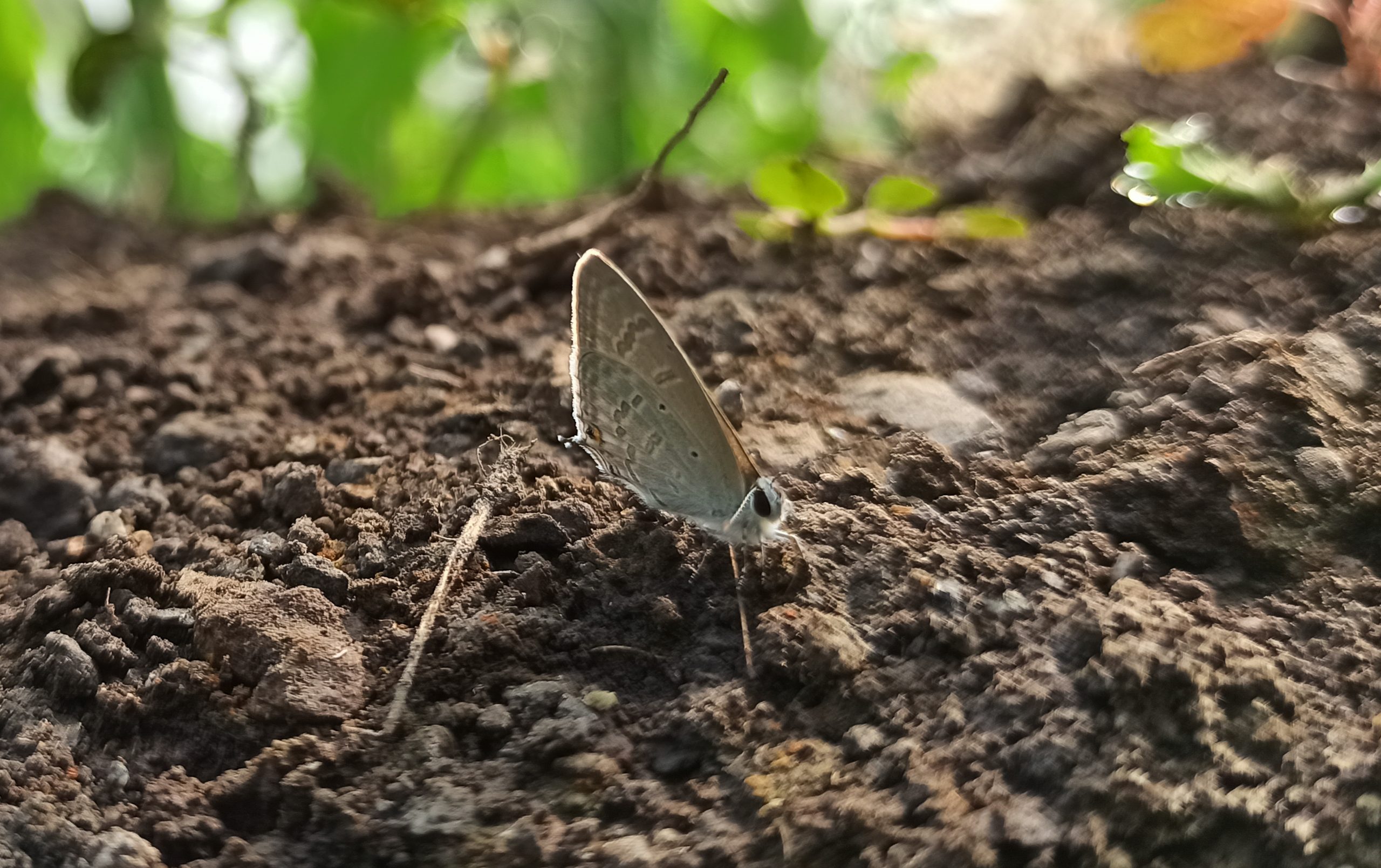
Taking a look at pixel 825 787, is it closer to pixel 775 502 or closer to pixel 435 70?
pixel 775 502

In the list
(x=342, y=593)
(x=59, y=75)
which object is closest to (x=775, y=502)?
(x=342, y=593)

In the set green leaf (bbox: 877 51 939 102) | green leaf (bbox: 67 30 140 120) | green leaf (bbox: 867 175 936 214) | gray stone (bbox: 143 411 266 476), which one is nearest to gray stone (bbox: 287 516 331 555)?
gray stone (bbox: 143 411 266 476)

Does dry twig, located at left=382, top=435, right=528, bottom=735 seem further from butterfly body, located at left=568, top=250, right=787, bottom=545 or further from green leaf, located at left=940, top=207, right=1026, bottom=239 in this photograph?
green leaf, located at left=940, top=207, right=1026, bottom=239

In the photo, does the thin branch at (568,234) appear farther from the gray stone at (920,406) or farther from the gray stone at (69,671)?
the gray stone at (69,671)

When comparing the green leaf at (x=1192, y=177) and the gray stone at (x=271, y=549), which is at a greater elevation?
the green leaf at (x=1192, y=177)

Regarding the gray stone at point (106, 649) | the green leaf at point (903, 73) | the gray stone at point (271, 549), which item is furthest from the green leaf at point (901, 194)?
the gray stone at point (106, 649)

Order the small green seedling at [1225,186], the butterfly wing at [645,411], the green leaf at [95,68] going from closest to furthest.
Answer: the butterfly wing at [645,411] → the small green seedling at [1225,186] → the green leaf at [95,68]

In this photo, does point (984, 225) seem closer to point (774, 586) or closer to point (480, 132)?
point (774, 586)
